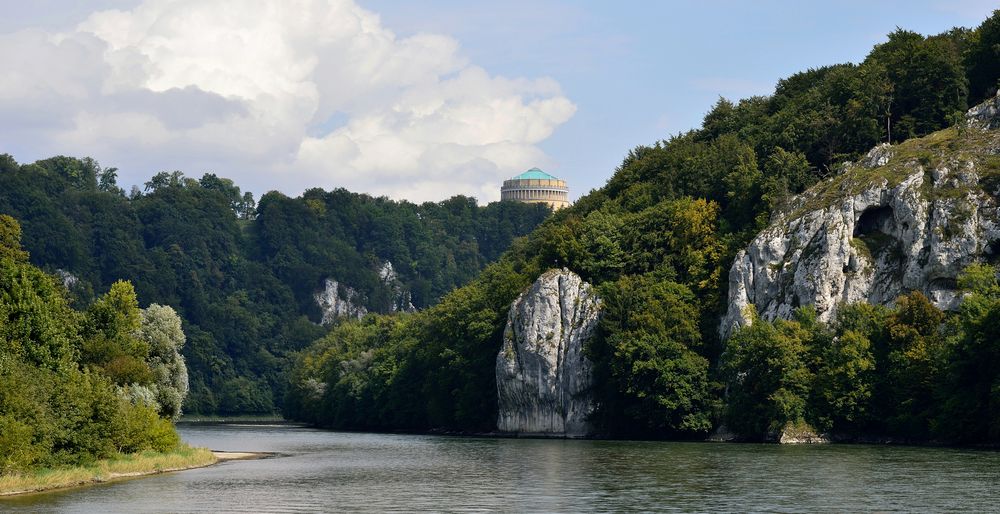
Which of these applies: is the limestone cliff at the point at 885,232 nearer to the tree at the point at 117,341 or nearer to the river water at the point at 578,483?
the river water at the point at 578,483

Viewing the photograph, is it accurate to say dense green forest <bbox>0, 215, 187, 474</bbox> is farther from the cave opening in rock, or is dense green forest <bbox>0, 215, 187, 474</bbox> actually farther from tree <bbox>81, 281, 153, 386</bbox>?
the cave opening in rock

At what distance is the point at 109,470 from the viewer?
76000 millimetres

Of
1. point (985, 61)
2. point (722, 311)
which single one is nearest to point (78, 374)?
point (722, 311)

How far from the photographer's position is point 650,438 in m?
123

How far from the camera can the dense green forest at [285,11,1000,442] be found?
337 ft

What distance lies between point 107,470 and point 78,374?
889 cm

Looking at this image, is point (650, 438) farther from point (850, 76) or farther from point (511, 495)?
point (511, 495)

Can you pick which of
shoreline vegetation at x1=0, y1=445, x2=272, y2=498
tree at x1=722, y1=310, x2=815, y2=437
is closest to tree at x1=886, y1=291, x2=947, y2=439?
tree at x1=722, y1=310, x2=815, y2=437

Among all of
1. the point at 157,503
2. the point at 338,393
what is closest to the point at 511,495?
the point at 157,503

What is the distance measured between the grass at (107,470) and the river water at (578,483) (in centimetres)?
140

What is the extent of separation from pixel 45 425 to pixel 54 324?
64.1ft

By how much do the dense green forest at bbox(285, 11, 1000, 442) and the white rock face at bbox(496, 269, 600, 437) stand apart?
8.19 ft

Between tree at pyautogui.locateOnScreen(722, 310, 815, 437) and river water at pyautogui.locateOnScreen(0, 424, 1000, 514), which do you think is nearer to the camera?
river water at pyautogui.locateOnScreen(0, 424, 1000, 514)

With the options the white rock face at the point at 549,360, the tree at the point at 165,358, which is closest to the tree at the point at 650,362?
the white rock face at the point at 549,360
